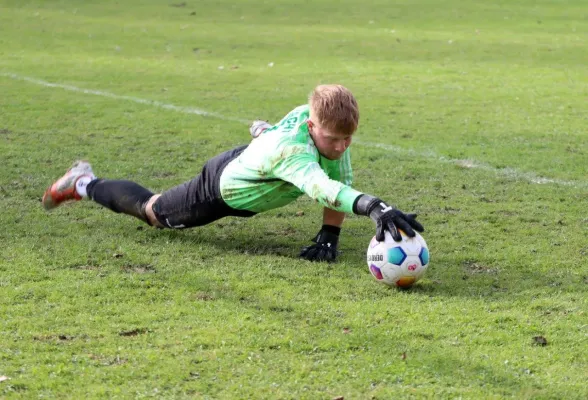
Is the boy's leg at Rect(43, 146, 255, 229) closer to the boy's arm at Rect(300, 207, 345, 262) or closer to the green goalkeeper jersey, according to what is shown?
the green goalkeeper jersey

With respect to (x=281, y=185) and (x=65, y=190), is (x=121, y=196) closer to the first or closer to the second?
(x=65, y=190)

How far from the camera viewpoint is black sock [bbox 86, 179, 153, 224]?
631 cm

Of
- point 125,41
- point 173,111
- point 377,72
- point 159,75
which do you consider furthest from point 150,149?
point 125,41

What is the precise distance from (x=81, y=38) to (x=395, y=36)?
5970 mm

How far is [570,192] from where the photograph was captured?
7426 mm

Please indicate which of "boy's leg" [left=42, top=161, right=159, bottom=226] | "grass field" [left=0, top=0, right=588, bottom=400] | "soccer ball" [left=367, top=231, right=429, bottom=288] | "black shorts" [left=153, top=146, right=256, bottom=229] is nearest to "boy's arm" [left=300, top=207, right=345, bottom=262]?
"grass field" [left=0, top=0, right=588, bottom=400]

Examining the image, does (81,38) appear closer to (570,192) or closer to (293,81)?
(293,81)

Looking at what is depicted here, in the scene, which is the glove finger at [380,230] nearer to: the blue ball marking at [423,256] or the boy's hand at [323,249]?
the blue ball marking at [423,256]

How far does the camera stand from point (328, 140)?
538 cm

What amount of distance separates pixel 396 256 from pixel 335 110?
0.88 meters

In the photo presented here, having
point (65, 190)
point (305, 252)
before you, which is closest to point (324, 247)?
point (305, 252)

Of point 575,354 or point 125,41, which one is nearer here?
point 575,354

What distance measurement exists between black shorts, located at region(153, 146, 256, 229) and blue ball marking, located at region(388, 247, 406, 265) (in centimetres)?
131

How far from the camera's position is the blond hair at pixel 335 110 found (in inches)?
205
